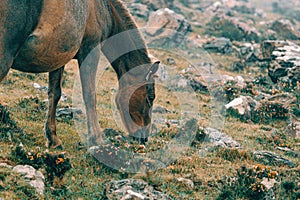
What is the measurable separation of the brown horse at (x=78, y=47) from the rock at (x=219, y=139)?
7.79 ft

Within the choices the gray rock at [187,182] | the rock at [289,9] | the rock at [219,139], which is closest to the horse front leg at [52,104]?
the gray rock at [187,182]

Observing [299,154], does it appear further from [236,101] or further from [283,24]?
[283,24]

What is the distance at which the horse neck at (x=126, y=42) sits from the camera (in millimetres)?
9867

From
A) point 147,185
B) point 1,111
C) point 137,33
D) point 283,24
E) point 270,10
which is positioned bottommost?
point 270,10

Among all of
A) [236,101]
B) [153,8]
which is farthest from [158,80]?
[153,8]

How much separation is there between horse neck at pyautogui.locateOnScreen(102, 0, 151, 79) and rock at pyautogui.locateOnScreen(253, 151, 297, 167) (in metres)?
3.67

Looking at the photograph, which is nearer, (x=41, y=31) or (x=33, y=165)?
(x=41, y=31)

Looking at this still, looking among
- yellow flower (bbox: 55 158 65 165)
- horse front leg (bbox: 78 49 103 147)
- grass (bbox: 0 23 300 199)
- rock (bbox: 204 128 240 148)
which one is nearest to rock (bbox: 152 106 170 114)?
grass (bbox: 0 23 300 199)

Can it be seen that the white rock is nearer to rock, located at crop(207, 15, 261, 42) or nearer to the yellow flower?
the yellow flower

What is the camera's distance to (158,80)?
18359 millimetres

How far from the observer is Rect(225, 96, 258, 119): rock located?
1449 cm

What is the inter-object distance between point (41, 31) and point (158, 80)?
11460mm

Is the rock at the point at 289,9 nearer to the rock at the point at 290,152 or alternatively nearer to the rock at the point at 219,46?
the rock at the point at 219,46

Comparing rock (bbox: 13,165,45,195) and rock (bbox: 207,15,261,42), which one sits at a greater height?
rock (bbox: 13,165,45,195)
